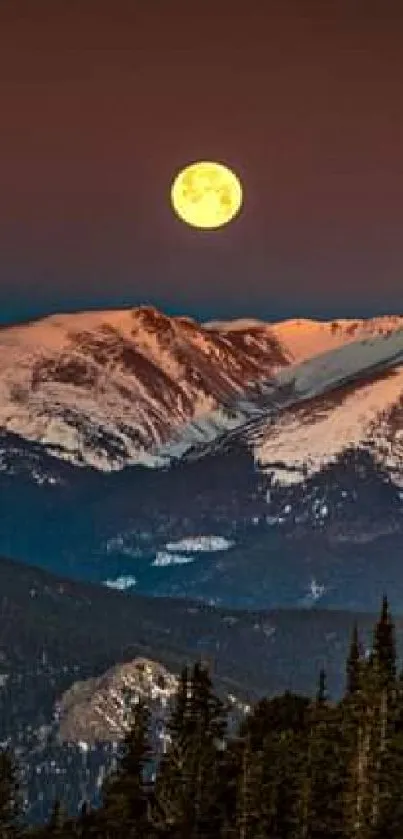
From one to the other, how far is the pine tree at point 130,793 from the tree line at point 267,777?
0.27 feet

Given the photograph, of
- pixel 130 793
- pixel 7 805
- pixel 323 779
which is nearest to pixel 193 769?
pixel 130 793

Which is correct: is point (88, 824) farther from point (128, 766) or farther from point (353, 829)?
point (353, 829)

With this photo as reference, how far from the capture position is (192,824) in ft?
558

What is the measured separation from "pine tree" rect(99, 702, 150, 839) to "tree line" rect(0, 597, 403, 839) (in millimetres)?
82

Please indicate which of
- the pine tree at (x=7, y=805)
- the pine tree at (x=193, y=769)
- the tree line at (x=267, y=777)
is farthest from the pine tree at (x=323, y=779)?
the pine tree at (x=7, y=805)

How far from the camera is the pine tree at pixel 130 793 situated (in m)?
171

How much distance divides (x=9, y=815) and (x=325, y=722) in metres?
26.7

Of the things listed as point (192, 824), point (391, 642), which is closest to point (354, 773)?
point (192, 824)

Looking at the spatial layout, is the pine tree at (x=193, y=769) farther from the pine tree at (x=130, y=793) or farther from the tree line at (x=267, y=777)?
the pine tree at (x=130, y=793)

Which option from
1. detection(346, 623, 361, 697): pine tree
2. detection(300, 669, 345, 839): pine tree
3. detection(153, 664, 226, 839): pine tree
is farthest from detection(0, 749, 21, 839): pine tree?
detection(346, 623, 361, 697): pine tree

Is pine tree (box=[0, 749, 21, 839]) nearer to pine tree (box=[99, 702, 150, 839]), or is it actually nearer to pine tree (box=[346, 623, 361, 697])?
pine tree (box=[99, 702, 150, 839])

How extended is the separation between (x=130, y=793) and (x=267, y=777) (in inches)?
597

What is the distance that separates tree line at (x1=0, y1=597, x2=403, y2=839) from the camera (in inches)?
6117

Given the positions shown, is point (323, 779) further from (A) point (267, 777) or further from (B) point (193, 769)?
(B) point (193, 769)
